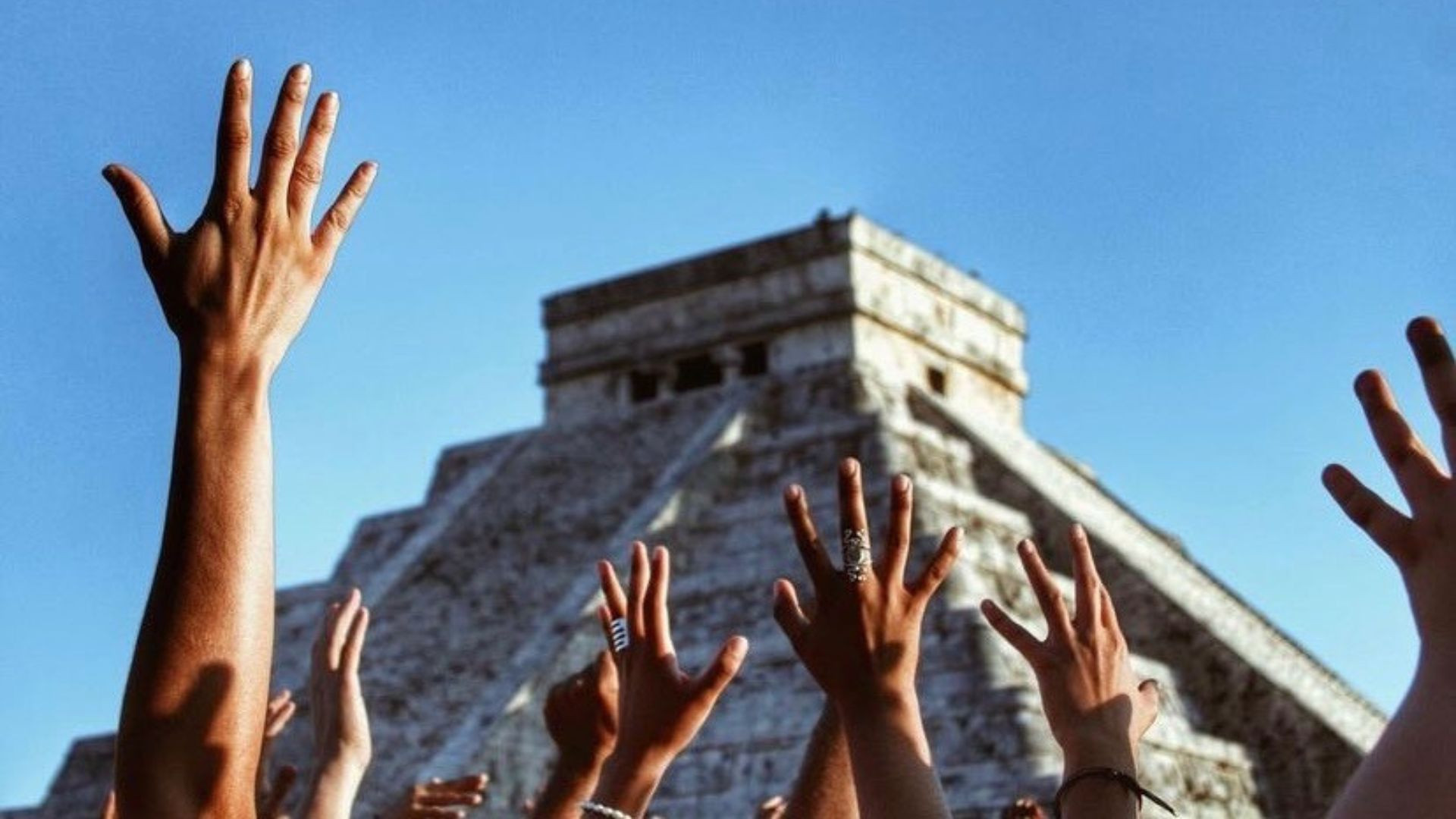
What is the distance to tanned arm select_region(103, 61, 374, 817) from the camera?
168cm

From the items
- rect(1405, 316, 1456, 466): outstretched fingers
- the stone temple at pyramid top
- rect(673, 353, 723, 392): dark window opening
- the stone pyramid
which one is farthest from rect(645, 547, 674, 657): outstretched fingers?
rect(673, 353, 723, 392): dark window opening

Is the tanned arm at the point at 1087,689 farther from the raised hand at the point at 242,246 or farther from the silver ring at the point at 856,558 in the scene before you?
the raised hand at the point at 242,246

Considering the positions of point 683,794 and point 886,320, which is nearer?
point 683,794

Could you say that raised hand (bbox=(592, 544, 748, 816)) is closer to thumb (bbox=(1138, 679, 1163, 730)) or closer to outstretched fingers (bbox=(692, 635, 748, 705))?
outstretched fingers (bbox=(692, 635, 748, 705))

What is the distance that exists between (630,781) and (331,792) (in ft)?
2.72

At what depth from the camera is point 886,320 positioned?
16500 millimetres

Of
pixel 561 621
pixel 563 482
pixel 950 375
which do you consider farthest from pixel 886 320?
pixel 561 621

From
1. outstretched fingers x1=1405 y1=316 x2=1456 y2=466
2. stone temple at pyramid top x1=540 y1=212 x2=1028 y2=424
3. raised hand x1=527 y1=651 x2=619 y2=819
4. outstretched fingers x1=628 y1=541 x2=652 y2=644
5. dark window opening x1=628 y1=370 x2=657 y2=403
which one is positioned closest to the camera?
outstretched fingers x1=1405 y1=316 x2=1456 y2=466

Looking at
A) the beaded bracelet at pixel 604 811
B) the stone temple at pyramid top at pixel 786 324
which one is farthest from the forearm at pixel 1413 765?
the stone temple at pyramid top at pixel 786 324

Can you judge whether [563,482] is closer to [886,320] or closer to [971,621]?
[886,320]

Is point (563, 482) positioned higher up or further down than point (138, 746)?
higher up

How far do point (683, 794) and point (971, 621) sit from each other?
1701 mm

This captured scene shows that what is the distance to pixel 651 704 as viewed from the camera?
246 cm

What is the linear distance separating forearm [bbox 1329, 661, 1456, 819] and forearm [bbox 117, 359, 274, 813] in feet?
3.00
